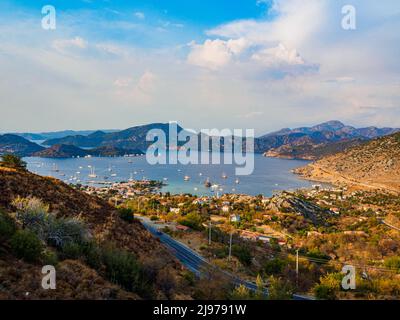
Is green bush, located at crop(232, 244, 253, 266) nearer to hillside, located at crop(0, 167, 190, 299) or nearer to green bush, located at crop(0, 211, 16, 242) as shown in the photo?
hillside, located at crop(0, 167, 190, 299)

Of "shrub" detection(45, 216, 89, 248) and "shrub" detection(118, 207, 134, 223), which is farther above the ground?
"shrub" detection(45, 216, 89, 248)

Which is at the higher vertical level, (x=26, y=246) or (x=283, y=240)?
(x=26, y=246)

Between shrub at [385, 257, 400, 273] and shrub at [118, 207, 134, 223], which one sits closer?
shrub at [385, 257, 400, 273]

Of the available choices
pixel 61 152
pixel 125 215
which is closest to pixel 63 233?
pixel 125 215

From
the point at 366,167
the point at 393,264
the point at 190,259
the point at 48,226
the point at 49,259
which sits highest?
the point at 48,226

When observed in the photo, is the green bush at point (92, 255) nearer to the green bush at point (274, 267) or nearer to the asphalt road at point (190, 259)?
the asphalt road at point (190, 259)

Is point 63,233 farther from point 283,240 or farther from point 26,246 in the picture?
point 283,240

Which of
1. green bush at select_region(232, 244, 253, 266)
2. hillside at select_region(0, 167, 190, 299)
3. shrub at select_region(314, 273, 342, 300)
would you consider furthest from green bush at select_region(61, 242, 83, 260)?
green bush at select_region(232, 244, 253, 266)

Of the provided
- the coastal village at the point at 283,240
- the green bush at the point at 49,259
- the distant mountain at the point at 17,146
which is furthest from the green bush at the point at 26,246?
the distant mountain at the point at 17,146
